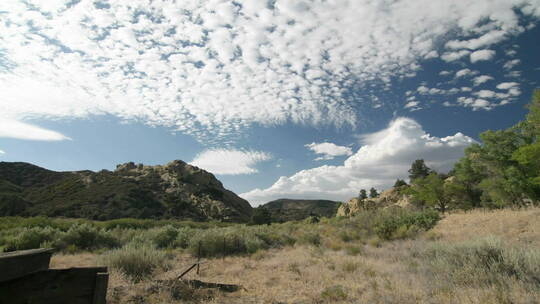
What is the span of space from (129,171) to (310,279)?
298 ft

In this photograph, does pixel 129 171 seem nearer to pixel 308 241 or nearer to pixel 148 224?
pixel 148 224

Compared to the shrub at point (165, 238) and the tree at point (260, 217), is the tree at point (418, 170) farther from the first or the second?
the shrub at point (165, 238)

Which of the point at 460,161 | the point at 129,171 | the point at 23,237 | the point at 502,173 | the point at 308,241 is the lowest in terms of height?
the point at 308,241

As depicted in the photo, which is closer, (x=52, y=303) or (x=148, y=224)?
(x=52, y=303)

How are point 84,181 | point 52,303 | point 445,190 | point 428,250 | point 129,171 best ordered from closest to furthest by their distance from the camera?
point 52,303 → point 428,250 → point 445,190 → point 84,181 → point 129,171

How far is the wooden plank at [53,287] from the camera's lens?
5.57ft

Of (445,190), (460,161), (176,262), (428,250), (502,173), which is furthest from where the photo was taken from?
(445,190)

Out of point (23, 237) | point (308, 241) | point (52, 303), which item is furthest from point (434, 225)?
point (23, 237)

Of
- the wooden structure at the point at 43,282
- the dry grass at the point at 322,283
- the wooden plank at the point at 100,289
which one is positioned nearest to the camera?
the wooden structure at the point at 43,282

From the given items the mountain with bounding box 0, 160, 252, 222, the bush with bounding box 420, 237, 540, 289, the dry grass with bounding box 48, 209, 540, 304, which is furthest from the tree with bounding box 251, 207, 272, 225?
the bush with bounding box 420, 237, 540, 289

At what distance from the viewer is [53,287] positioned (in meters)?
1.85

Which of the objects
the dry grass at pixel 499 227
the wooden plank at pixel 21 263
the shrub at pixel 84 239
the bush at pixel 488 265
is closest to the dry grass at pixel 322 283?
the dry grass at pixel 499 227

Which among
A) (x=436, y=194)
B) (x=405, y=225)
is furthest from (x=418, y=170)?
(x=405, y=225)

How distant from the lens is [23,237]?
13008 millimetres
